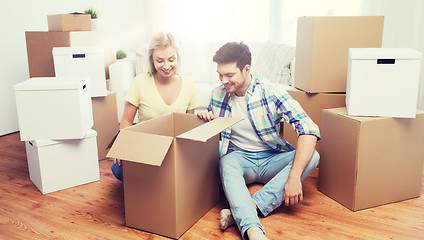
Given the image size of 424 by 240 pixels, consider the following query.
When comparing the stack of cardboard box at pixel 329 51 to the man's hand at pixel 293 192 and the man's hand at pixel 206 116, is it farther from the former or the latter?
the man's hand at pixel 206 116

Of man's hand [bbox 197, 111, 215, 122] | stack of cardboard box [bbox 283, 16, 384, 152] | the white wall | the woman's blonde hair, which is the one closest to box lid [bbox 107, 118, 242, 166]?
man's hand [bbox 197, 111, 215, 122]

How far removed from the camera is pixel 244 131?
1.89m

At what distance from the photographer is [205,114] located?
1784 mm

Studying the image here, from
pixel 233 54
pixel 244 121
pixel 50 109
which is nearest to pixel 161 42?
pixel 233 54

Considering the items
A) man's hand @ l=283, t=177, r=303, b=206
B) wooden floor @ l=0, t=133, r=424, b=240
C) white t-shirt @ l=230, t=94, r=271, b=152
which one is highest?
white t-shirt @ l=230, t=94, r=271, b=152

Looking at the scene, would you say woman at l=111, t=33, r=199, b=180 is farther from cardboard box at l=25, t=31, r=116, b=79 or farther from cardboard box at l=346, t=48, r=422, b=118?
cardboard box at l=25, t=31, r=116, b=79

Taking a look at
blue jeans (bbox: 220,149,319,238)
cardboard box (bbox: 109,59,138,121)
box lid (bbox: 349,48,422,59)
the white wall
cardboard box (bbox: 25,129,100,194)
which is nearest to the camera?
blue jeans (bbox: 220,149,319,238)

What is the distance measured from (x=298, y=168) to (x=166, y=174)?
0.55 m

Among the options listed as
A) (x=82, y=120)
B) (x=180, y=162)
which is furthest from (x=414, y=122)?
(x=82, y=120)

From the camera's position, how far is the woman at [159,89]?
1915 millimetres

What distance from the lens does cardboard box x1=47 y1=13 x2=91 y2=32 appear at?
8.89ft

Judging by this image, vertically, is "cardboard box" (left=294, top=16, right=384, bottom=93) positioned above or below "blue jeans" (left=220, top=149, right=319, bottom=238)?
above

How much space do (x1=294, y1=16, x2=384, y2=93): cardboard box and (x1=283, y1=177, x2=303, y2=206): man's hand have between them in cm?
70

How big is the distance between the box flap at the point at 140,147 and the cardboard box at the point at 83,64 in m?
1.05
